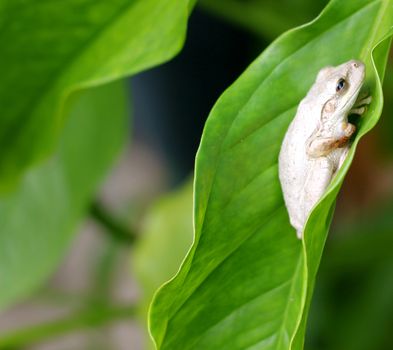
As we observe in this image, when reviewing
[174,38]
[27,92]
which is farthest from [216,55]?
[174,38]

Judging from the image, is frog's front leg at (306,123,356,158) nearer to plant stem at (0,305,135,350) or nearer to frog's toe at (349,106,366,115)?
frog's toe at (349,106,366,115)

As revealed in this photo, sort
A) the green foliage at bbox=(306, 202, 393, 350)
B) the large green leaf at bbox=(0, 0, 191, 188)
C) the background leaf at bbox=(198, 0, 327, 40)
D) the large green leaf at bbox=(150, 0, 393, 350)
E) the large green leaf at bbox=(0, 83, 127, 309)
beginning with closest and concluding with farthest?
the large green leaf at bbox=(150, 0, 393, 350)
the large green leaf at bbox=(0, 0, 191, 188)
the large green leaf at bbox=(0, 83, 127, 309)
the background leaf at bbox=(198, 0, 327, 40)
the green foliage at bbox=(306, 202, 393, 350)

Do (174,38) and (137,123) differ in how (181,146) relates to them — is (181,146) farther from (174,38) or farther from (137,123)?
(174,38)

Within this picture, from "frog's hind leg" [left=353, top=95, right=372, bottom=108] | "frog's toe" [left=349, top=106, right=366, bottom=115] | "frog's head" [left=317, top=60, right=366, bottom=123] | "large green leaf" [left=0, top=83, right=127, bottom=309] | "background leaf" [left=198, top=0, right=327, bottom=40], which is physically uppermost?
"background leaf" [left=198, top=0, right=327, bottom=40]

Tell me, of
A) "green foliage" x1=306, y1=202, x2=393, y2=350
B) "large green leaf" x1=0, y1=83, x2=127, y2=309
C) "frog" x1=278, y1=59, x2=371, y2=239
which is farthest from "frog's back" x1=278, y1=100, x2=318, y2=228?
"green foliage" x1=306, y1=202, x2=393, y2=350

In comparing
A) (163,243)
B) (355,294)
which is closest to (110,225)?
(163,243)

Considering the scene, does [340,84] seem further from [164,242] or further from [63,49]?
[164,242]
